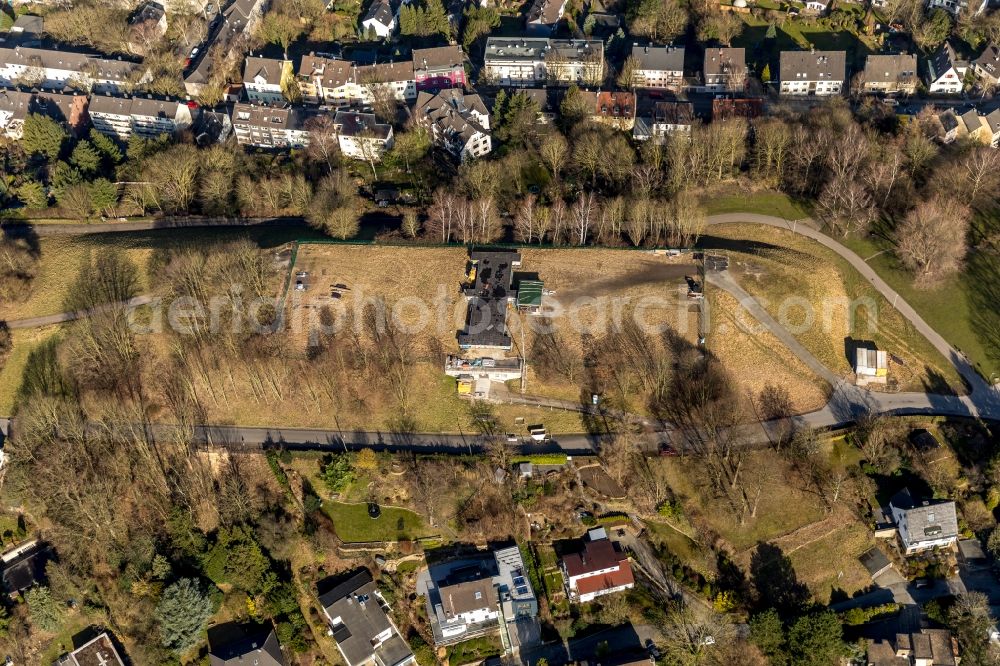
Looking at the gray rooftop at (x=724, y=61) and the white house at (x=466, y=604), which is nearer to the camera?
the white house at (x=466, y=604)

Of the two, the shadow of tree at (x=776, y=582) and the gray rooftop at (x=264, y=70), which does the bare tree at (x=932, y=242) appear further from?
the gray rooftop at (x=264, y=70)

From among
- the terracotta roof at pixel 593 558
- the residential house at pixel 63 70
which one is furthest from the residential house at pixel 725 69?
the residential house at pixel 63 70

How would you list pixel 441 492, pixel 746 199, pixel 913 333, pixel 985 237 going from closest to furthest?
1. pixel 441 492
2. pixel 913 333
3. pixel 985 237
4. pixel 746 199

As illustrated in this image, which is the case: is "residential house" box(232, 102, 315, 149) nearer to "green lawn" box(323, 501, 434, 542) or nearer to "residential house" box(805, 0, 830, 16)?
"green lawn" box(323, 501, 434, 542)

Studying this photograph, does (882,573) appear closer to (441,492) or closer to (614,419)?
(614,419)

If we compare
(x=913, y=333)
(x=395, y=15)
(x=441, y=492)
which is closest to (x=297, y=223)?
(x=441, y=492)

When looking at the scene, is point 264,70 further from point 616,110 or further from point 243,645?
point 243,645
